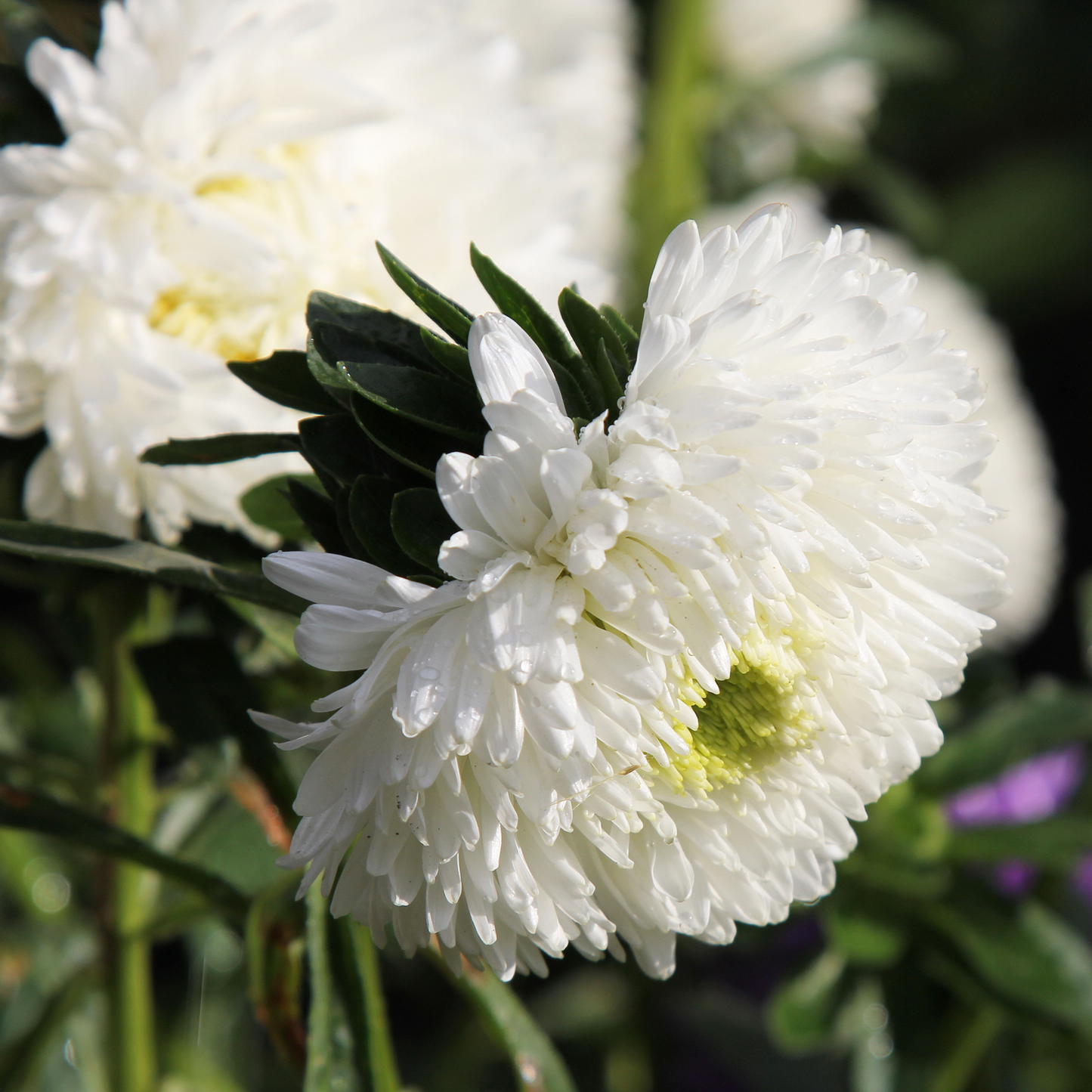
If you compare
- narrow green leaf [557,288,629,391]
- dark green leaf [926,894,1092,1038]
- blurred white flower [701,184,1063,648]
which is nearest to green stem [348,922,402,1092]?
narrow green leaf [557,288,629,391]

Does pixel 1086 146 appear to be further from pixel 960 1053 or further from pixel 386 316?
pixel 386 316

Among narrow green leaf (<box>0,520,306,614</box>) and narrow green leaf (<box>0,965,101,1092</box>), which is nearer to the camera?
narrow green leaf (<box>0,520,306,614</box>)

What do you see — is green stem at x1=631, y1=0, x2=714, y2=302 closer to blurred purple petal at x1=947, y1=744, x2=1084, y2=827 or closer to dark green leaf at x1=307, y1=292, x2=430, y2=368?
blurred purple petal at x1=947, y1=744, x2=1084, y2=827

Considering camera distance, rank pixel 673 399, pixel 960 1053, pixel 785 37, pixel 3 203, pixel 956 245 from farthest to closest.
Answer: pixel 956 245 → pixel 785 37 → pixel 960 1053 → pixel 3 203 → pixel 673 399

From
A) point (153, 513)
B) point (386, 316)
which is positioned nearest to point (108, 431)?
point (153, 513)

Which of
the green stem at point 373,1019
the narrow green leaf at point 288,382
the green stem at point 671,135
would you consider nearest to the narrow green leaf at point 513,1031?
the green stem at point 373,1019

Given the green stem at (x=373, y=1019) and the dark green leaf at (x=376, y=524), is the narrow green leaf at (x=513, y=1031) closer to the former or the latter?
the green stem at (x=373, y=1019)
